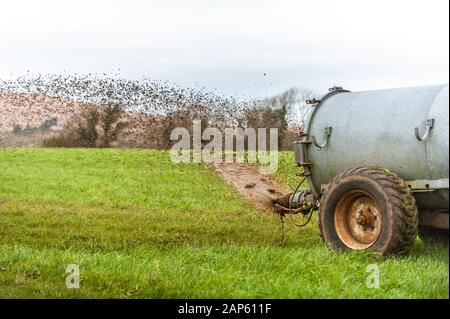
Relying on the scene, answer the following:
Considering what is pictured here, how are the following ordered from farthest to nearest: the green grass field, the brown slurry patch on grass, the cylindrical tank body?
1. the brown slurry patch on grass
2. the cylindrical tank body
3. the green grass field

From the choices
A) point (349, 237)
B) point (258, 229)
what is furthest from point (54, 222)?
point (349, 237)

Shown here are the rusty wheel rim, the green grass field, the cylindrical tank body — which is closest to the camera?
the green grass field

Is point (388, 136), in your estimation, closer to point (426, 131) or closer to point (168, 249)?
point (426, 131)

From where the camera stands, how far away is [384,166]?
9.23m

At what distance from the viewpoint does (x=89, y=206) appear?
18.1 meters

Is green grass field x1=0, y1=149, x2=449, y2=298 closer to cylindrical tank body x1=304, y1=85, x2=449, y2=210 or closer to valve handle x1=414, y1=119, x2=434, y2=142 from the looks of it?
cylindrical tank body x1=304, y1=85, x2=449, y2=210

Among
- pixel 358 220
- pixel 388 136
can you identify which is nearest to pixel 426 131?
pixel 388 136

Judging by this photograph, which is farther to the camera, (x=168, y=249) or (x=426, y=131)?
(x=168, y=249)

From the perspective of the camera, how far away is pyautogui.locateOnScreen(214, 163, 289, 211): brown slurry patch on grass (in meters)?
20.4

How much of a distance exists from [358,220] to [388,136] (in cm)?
121

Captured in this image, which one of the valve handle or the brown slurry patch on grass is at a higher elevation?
the valve handle

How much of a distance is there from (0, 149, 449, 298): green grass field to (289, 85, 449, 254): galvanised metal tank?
47cm

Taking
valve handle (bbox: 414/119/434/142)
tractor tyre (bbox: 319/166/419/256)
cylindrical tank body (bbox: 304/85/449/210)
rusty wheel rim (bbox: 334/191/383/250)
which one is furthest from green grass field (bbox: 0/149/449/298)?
valve handle (bbox: 414/119/434/142)

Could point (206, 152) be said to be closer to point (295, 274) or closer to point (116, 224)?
point (116, 224)
